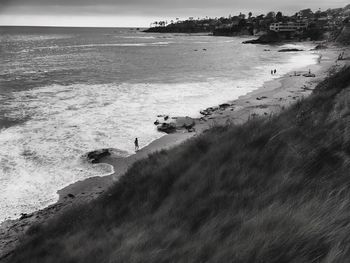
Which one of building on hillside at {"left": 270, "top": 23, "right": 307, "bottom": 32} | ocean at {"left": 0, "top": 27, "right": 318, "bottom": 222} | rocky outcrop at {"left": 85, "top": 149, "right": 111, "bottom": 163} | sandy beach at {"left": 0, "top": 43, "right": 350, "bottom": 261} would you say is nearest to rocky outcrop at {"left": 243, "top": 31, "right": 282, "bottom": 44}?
building on hillside at {"left": 270, "top": 23, "right": 307, "bottom": 32}

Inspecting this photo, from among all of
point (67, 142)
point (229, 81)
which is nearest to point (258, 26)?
point (229, 81)

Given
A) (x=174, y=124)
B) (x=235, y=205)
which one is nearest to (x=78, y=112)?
(x=174, y=124)

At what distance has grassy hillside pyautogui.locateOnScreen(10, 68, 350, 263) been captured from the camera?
14.9ft

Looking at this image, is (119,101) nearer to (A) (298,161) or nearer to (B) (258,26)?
(A) (298,161)

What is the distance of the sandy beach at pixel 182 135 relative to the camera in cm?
1273

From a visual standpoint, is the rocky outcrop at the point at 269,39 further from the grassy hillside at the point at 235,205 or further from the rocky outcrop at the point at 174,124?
the grassy hillside at the point at 235,205

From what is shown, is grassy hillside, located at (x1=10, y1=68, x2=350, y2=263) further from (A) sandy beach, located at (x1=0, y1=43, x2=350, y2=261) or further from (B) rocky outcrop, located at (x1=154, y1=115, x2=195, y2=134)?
(B) rocky outcrop, located at (x1=154, y1=115, x2=195, y2=134)

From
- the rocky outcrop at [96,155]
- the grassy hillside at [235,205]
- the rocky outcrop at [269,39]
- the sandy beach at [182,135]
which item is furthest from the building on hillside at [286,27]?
the grassy hillside at [235,205]

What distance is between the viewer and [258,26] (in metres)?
200

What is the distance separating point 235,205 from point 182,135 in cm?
1643

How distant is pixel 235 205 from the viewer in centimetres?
636

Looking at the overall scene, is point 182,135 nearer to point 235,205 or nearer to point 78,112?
point 78,112

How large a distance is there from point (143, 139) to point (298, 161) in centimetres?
1597

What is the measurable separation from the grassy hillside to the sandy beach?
1.90 meters
